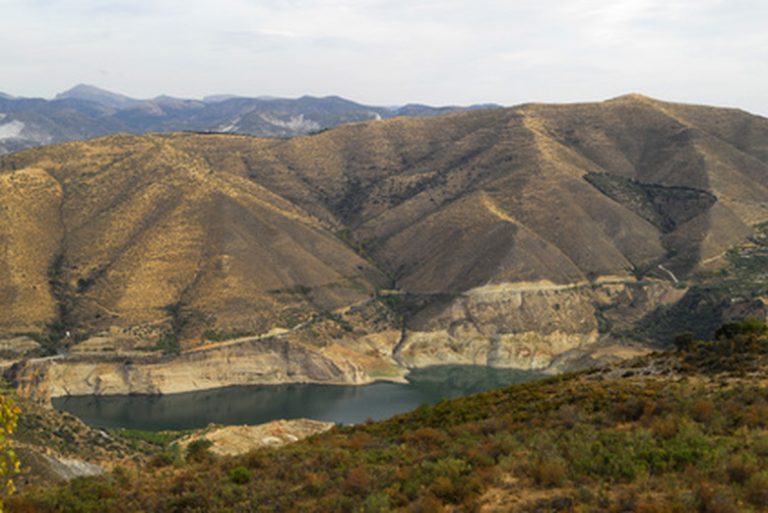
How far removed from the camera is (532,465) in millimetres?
15555

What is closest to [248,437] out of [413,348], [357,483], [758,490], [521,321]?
[357,483]

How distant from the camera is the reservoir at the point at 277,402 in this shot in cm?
8238

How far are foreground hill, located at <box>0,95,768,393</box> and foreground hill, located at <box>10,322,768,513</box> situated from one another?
249 feet

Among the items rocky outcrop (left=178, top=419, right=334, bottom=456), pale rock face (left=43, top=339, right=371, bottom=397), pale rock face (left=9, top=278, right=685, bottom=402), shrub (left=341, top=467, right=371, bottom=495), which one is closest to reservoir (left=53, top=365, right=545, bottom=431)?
pale rock face (left=43, top=339, right=371, bottom=397)

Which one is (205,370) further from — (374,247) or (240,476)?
(240,476)

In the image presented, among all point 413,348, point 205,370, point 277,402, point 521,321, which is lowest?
point 277,402

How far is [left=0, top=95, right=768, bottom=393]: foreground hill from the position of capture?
97750 mm

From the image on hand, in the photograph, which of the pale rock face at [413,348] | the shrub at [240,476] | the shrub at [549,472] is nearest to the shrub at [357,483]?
the shrub at [240,476]

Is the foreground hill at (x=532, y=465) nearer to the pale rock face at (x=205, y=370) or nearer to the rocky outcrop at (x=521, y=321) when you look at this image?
the pale rock face at (x=205, y=370)

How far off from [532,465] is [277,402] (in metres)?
77.5

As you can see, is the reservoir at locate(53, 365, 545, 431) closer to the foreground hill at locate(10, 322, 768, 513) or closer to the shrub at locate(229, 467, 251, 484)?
the foreground hill at locate(10, 322, 768, 513)

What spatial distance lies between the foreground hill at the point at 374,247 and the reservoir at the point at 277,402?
9.85ft

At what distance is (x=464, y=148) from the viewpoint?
538ft

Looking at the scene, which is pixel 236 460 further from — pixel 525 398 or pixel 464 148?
pixel 464 148
